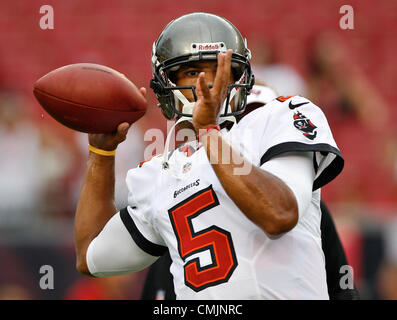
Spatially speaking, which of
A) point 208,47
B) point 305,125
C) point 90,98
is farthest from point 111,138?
point 305,125

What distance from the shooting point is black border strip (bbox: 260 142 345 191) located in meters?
2.08

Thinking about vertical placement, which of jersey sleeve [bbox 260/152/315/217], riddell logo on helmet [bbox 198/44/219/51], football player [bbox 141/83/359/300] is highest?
riddell logo on helmet [bbox 198/44/219/51]

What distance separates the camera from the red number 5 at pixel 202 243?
2.13 meters

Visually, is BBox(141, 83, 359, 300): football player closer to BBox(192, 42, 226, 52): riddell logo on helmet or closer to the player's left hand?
BBox(192, 42, 226, 52): riddell logo on helmet

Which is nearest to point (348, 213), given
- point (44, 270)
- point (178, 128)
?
point (44, 270)

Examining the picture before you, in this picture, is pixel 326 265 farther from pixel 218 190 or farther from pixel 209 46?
pixel 209 46

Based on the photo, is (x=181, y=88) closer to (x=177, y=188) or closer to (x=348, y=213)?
(x=177, y=188)

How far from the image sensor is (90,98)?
2383 millimetres

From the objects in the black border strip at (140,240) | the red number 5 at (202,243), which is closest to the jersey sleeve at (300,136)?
the red number 5 at (202,243)

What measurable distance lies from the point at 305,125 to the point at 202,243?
1.65ft

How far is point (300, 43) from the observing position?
799 cm

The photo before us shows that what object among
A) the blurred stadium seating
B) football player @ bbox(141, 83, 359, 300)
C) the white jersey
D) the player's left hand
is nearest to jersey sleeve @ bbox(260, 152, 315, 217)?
the white jersey

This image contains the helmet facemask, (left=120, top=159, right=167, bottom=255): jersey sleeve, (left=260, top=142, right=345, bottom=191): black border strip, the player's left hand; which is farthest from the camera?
(left=120, top=159, right=167, bottom=255): jersey sleeve

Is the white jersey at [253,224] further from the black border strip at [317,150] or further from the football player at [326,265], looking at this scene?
the football player at [326,265]
